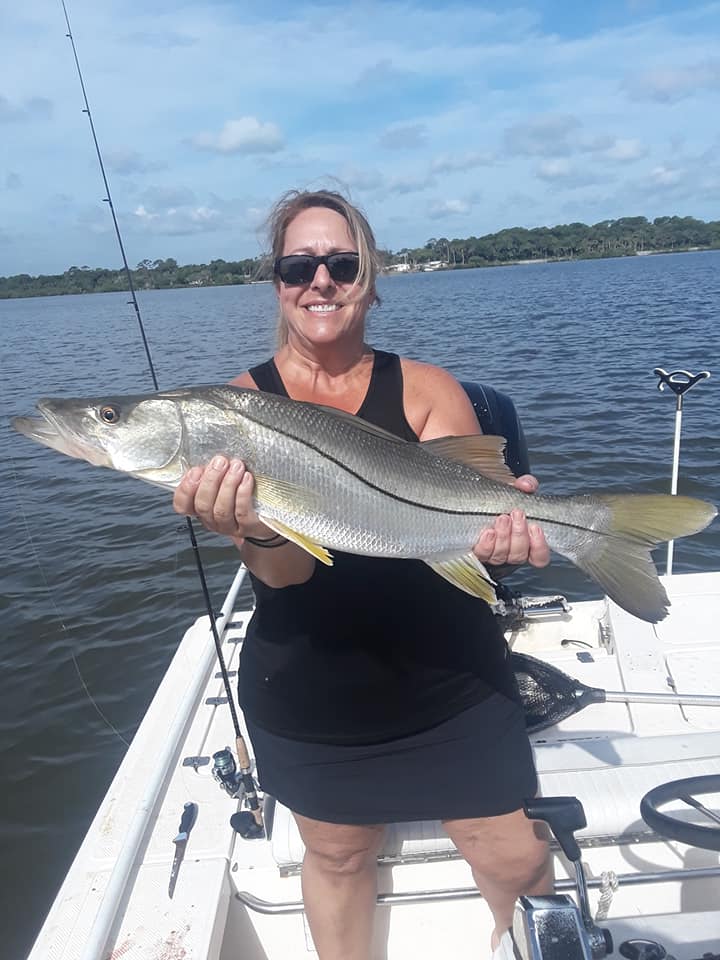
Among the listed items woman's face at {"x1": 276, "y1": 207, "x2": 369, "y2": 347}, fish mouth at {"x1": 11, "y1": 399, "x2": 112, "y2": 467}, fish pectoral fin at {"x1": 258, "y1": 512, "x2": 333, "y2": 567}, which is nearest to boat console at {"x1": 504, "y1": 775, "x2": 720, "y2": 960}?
fish pectoral fin at {"x1": 258, "y1": 512, "x2": 333, "y2": 567}

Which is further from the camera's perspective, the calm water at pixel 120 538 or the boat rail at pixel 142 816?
the calm water at pixel 120 538

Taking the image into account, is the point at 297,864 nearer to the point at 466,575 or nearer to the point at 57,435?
the point at 466,575

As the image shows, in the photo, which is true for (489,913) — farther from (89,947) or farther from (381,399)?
(381,399)

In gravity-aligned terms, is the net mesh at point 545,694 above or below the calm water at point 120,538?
above

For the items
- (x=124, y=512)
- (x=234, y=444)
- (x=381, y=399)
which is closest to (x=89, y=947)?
(x=234, y=444)

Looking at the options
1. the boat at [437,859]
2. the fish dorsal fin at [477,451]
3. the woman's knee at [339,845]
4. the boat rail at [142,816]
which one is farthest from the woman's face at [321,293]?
the boat rail at [142,816]

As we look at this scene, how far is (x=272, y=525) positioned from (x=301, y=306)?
37.0 inches

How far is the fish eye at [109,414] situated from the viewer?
8.66 ft

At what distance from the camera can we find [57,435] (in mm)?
2590

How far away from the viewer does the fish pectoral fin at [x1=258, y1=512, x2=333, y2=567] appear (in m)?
2.49

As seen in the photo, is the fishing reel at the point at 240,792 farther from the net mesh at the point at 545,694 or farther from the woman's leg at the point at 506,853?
the net mesh at the point at 545,694

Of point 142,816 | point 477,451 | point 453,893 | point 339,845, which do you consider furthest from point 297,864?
point 477,451

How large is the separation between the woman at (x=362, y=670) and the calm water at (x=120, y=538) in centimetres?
130

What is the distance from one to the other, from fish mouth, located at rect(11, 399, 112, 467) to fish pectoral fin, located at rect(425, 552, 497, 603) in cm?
134
